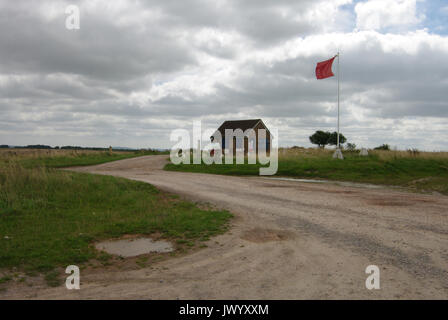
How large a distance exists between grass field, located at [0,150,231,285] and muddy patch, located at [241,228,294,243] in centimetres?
80

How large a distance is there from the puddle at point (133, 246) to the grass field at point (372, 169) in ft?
48.4

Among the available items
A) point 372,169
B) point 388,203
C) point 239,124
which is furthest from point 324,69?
point 239,124

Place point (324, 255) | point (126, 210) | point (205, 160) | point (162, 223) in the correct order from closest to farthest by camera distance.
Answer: point (324, 255)
point (162, 223)
point (126, 210)
point (205, 160)

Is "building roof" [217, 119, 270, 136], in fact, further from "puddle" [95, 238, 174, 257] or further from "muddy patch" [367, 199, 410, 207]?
"puddle" [95, 238, 174, 257]

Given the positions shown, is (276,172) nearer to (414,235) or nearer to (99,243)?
(414,235)

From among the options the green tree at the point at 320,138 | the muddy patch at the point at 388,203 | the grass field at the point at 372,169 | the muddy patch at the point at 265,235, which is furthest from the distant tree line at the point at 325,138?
the muddy patch at the point at 265,235

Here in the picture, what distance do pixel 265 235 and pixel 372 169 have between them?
1801cm

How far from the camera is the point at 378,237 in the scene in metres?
7.81

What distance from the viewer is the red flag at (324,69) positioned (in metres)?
28.8

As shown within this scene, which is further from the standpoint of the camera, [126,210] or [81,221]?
[126,210]

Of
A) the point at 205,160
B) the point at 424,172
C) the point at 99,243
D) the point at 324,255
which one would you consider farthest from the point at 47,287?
the point at 205,160

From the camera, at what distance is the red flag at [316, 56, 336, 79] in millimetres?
28766

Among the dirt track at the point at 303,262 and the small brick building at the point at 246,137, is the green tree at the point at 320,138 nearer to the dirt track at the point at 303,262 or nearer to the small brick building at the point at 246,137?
the small brick building at the point at 246,137
